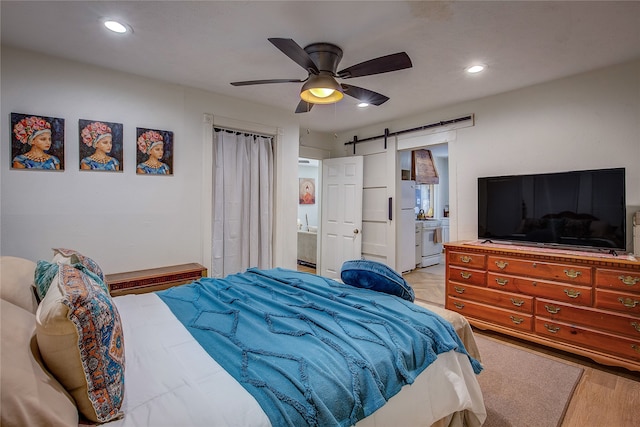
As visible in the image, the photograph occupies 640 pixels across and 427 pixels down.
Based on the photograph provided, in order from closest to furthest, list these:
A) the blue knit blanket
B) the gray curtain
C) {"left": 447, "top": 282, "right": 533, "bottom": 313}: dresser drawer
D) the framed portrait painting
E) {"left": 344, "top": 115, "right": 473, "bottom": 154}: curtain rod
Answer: the blue knit blanket
{"left": 447, "top": 282, "right": 533, "bottom": 313}: dresser drawer
the gray curtain
{"left": 344, "top": 115, "right": 473, "bottom": 154}: curtain rod
the framed portrait painting

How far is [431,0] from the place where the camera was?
1860 mm

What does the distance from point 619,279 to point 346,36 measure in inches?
110

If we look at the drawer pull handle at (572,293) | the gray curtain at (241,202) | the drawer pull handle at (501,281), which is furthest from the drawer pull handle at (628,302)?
the gray curtain at (241,202)

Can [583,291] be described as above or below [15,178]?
below

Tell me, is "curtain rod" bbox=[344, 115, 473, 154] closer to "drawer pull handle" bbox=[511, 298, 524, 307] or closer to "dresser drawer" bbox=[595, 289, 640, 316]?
"drawer pull handle" bbox=[511, 298, 524, 307]

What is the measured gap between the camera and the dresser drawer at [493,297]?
2.86 meters

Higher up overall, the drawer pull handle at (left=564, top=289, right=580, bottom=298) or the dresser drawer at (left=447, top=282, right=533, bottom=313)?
the drawer pull handle at (left=564, top=289, right=580, bottom=298)

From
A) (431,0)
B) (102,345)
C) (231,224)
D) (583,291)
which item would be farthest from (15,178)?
(583,291)

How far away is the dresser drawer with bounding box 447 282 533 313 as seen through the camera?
286cm

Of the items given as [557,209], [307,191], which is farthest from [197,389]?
[307,191]

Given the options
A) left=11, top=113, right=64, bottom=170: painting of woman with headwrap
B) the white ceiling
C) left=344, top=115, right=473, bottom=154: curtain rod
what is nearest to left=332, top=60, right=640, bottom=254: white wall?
left=344, top=115, right=473, bottom=154: curtain rod

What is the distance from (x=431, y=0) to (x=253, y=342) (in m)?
2.17

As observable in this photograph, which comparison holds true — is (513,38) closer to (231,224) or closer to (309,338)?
(309,338)

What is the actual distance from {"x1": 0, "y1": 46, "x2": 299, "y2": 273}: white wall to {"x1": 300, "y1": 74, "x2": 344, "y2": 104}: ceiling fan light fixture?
1.67 m
